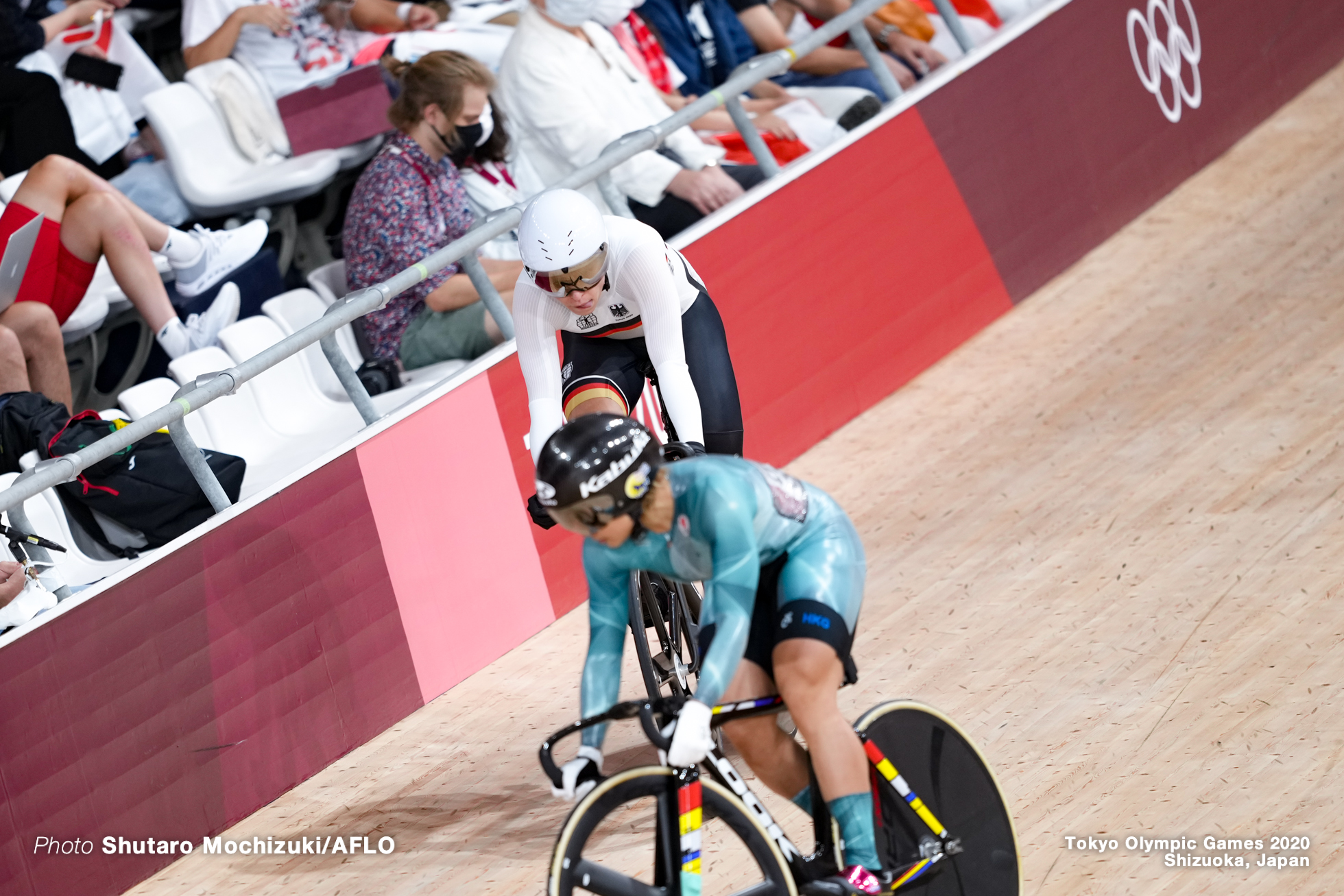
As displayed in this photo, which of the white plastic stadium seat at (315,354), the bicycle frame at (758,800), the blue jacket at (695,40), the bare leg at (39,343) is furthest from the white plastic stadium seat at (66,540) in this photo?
the blue jacket at (695,40)

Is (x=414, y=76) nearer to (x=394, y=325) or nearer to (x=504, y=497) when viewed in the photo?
(x=394, y=325)

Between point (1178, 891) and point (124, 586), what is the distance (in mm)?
3071

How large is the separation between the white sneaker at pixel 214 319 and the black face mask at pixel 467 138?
3.53ft

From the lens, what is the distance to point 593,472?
268cm

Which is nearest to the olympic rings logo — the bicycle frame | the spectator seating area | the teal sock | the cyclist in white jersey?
the spectator seating area

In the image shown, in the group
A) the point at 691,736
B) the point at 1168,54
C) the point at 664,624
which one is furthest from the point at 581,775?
the point at 1168,54

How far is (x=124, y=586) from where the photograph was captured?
443cm

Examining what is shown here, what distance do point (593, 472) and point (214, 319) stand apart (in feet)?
11.9

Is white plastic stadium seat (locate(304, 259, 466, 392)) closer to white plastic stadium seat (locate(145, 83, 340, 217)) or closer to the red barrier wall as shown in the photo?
the red barrier wall

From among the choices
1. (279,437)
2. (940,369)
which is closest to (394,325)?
(279,437)

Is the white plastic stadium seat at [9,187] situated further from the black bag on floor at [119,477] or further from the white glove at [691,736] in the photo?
the white glove at [691,736]

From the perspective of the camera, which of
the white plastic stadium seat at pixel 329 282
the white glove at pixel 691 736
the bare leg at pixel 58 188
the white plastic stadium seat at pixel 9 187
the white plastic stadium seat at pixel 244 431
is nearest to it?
the white glove at pixel 691 736

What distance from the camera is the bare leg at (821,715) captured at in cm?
291

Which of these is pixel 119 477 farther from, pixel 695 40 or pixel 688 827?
pixel 695 40
